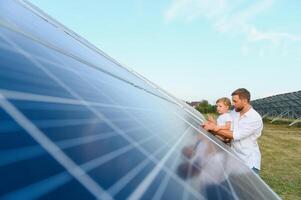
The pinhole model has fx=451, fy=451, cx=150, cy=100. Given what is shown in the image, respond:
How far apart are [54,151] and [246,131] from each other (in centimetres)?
455

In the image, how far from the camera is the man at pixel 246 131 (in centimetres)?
528

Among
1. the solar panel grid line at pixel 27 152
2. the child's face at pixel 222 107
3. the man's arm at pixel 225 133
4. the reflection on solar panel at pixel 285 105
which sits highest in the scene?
the reflection on solar panel at pixel 285 105

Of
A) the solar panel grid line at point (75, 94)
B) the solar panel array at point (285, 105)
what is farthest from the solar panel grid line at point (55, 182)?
the solar panel array at point (285, 105)

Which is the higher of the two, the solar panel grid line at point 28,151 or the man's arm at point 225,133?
the solar panel grid line at point 28,151

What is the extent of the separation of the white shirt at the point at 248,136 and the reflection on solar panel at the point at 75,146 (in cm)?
315

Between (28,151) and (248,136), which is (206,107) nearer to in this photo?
(248,136)

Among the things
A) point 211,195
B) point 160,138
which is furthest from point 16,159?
point 160,138

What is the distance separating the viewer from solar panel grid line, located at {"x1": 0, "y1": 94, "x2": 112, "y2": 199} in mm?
894

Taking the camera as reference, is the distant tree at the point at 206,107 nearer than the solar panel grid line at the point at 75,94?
No

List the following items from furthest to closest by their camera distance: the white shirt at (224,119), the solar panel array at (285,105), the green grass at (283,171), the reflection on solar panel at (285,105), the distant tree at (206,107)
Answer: the distant tree at (206,107)
the solar panel array at (285,105)
the reflection on solar panel at (285,105)
the green grass at (283,171)
the white shirt at (224,119)

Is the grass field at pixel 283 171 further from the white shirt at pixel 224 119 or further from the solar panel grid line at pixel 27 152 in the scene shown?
the solar panel grid line at pixel 27 152

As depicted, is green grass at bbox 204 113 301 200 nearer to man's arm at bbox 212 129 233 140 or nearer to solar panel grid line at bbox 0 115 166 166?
man's arm at bbox 212 129 233 140

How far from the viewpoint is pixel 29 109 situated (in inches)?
41.6

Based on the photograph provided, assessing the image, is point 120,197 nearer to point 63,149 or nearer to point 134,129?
point 63,149
